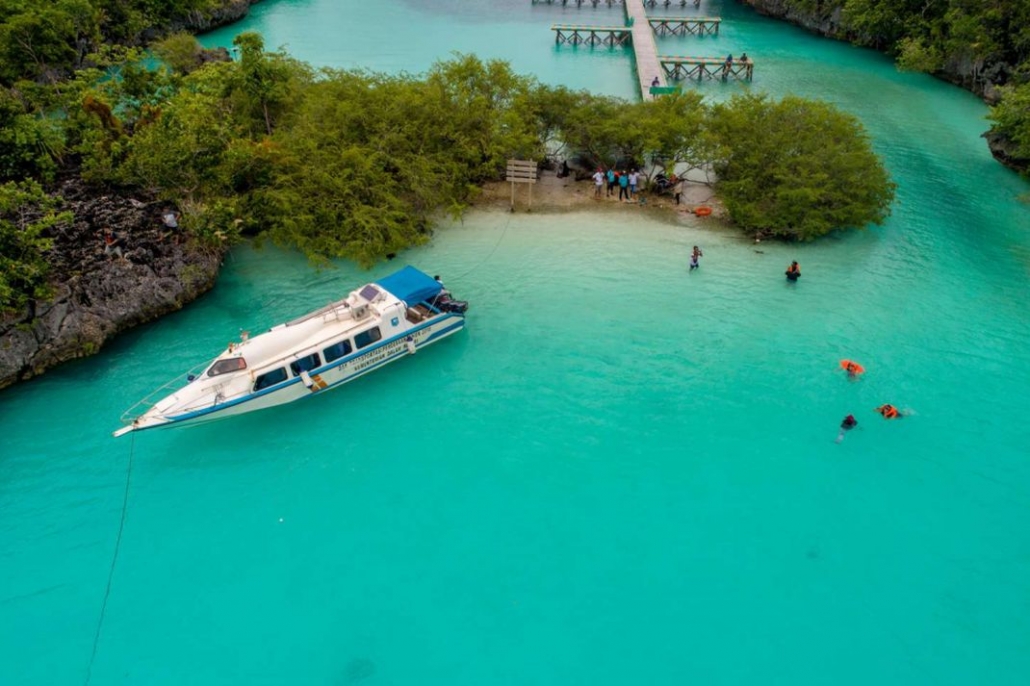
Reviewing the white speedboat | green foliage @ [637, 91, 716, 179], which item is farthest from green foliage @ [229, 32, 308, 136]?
green foliage @ [637, 91, 716, 179]

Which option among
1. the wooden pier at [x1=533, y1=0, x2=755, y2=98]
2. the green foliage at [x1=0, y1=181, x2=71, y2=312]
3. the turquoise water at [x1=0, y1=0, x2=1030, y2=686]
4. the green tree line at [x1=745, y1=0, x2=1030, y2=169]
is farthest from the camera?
the wooden pier at [x1=533, y1=0, x2=755, y2=98]

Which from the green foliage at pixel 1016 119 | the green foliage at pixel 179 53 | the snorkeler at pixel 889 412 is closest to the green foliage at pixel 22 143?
the green foliage at pixel 179 53

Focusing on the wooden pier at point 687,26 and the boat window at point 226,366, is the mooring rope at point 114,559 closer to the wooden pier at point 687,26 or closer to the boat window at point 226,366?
the boat window at point 226,366

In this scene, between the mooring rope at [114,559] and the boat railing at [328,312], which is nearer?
the mooring rope at [114,559]

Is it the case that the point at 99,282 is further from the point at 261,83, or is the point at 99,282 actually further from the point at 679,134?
the point at 679,134

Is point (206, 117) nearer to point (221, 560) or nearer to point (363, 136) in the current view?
point (363, 136)

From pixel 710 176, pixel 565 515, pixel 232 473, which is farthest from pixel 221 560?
pixel 710 176

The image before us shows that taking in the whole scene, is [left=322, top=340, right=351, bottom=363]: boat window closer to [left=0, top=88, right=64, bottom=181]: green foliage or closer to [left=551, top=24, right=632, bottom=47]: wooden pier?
[left=0, top=88, right=64, bottom=181]: green foliage
